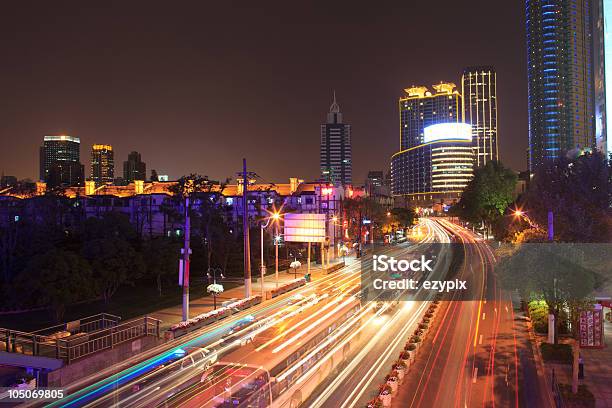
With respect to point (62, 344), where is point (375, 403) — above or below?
below

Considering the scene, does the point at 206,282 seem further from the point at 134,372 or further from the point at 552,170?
the point at 552,170

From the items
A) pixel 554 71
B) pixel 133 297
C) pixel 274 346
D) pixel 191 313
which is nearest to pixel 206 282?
pixel 133 297

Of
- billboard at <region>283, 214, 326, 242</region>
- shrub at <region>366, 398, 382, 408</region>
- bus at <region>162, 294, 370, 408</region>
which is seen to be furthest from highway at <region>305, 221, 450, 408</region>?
billboard at <region>283, 214, 326, 242</region>

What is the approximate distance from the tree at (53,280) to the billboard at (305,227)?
2212 cm

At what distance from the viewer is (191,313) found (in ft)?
113

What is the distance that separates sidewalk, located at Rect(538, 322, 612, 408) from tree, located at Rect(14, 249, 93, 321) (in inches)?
970

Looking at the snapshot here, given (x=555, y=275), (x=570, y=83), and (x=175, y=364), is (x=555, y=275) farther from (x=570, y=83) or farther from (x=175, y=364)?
(x=570, y=83)

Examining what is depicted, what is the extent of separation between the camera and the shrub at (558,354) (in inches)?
924

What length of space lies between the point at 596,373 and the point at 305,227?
28329mm

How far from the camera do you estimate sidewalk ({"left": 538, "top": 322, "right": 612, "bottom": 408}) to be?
19.4 m

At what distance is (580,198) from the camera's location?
2914 cm

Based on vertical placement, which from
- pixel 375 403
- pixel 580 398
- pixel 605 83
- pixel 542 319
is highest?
pixel 605 83

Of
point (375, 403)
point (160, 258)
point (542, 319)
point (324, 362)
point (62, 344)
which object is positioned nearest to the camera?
point (375, 403)

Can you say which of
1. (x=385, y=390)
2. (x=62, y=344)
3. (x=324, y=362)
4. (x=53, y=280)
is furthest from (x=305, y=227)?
(x=385, y=390)
